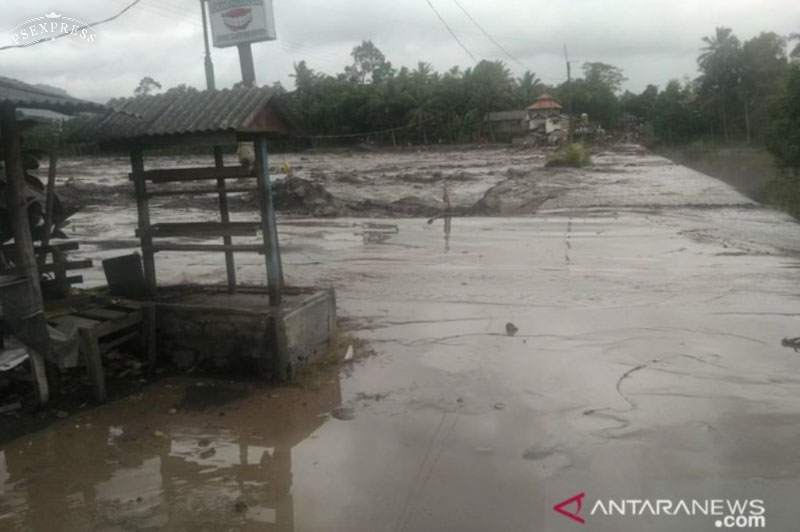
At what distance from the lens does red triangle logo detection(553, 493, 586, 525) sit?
4.31 metres

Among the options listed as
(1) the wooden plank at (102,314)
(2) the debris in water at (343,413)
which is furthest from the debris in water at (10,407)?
(2) the debris in water at (343,413)

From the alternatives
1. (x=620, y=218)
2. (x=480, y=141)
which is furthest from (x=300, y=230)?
(x=480, y=141)

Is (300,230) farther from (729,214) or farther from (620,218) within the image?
(729,214)

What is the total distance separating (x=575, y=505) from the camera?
4.44 meters

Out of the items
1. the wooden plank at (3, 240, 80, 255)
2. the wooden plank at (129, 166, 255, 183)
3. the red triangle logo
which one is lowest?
the red triangle logo

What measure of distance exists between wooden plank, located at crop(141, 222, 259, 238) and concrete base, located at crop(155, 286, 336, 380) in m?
0.72

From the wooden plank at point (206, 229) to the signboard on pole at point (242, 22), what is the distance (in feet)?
61.9

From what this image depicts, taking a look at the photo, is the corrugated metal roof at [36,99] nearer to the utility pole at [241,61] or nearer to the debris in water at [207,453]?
the debris in water at [207,453]

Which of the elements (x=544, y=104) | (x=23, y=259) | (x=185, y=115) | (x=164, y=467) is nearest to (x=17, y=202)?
(x=23, y=259)

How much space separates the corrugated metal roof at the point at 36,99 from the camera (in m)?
5.70

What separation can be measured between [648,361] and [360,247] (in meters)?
8.77

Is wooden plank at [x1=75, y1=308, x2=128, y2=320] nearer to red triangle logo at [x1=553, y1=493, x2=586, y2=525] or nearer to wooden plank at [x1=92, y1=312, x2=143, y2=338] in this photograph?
wooden plank at [x1=92, y1=312, x2=143, y2=338]

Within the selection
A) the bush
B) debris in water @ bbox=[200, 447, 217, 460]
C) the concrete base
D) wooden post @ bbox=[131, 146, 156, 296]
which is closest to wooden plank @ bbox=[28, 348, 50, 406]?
the concrete base

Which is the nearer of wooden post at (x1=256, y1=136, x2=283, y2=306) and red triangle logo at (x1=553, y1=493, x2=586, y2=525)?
red triangle logo at (x1=553, y1=493, x2=586, y2=525)
